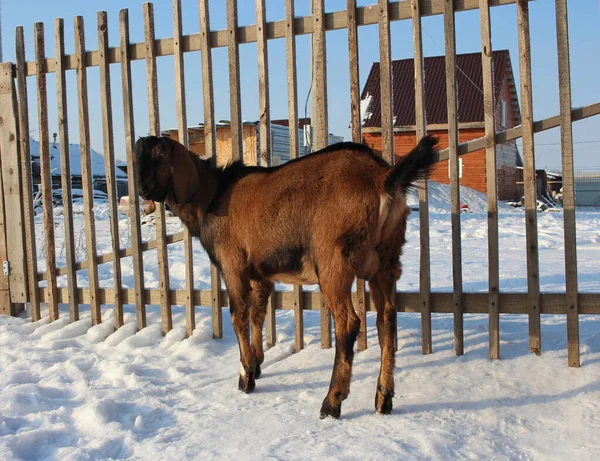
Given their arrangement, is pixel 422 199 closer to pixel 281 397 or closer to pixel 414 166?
pixel 414 166

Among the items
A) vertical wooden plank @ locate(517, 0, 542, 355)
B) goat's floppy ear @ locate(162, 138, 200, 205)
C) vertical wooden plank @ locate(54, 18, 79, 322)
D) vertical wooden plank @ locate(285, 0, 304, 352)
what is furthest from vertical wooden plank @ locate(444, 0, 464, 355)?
vertical wooden plank @ locate(54, 18, 79, 322)

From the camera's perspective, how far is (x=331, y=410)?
3.68 m

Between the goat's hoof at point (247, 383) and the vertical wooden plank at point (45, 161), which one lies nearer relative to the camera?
the goat's hoof at point (247, 383)

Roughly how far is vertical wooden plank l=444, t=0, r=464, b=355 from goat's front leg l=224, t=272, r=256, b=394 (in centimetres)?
159

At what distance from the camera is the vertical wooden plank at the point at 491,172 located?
175 inches

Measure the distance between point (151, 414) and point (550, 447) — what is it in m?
2.36

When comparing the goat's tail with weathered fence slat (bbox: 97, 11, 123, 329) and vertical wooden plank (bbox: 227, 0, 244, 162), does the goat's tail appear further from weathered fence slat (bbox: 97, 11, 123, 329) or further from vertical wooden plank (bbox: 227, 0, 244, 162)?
weathered fence slat (bbox: 97, 11, 123, 329)

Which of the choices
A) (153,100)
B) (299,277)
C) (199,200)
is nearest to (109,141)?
(153,100)

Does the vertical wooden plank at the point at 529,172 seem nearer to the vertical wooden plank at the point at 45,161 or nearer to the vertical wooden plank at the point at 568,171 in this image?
the vertical wooden plank at the point at 568,171

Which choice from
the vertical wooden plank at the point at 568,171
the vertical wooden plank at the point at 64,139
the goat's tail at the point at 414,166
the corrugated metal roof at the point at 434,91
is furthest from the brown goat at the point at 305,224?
the corrugated metal roof at the point at 434,91

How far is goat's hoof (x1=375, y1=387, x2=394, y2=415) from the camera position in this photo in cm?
374

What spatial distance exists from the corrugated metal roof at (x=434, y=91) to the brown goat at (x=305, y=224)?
19.1 meters

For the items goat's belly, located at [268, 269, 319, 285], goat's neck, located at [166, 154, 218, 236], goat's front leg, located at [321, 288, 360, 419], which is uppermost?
goat's neck, located at [166, 154, 218, 236]

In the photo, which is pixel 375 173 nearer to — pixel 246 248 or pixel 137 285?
pixel 246 248
